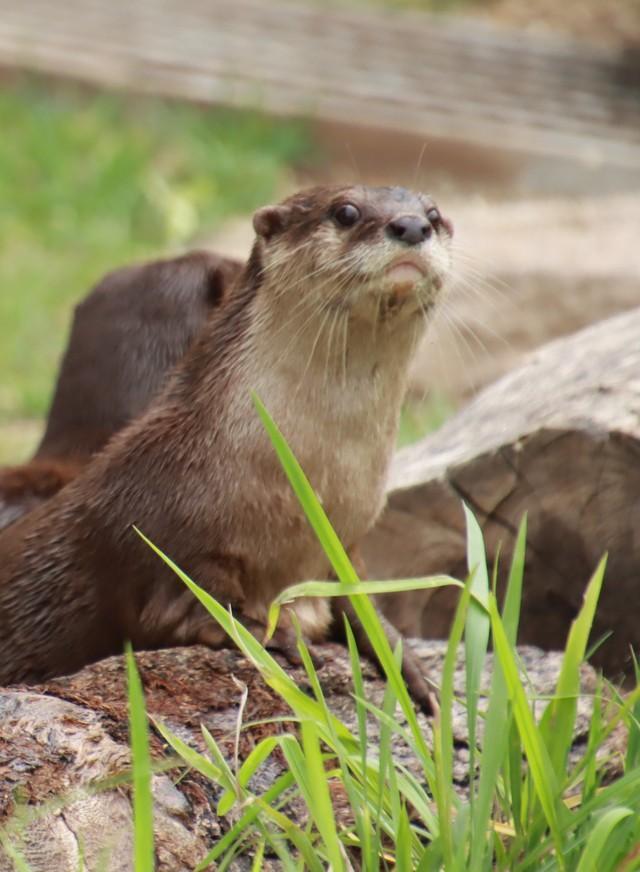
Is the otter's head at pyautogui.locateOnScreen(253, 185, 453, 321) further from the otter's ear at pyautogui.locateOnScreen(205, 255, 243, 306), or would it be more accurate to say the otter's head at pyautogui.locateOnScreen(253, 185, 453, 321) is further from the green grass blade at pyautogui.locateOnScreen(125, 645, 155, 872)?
the green grass blade at pyautogui.locateOnScreen(125, 645, 155, 872)

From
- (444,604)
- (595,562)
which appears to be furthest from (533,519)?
(444,604)

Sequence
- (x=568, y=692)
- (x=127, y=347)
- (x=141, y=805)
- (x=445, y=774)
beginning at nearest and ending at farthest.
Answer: (x=141, y=805)
(x=445, y=774)
(x=568, y=692)
(x=127, y=347)

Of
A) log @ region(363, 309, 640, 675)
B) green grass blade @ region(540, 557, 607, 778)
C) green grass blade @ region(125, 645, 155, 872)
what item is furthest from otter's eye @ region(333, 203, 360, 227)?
green grass blade @ region(125, 645, 155, 872)

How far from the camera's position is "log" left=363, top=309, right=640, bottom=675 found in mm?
2650

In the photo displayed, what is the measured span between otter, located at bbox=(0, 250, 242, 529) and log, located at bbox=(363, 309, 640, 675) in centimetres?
52

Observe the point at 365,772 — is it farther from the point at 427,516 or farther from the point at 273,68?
the point at 273,68

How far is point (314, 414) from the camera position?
8.21 feet

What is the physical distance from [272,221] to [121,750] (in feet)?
3.19

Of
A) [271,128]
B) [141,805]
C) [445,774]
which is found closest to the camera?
[141,805]

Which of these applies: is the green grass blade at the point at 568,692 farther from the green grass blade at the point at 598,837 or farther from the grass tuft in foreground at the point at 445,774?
the green grass blade at the point at 598,837

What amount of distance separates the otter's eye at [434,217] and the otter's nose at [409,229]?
0.13 meters

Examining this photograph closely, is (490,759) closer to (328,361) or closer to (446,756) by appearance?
(446,756)

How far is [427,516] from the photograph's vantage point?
2.99 meters

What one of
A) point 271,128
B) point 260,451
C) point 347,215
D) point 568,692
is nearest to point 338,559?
point 568,692
